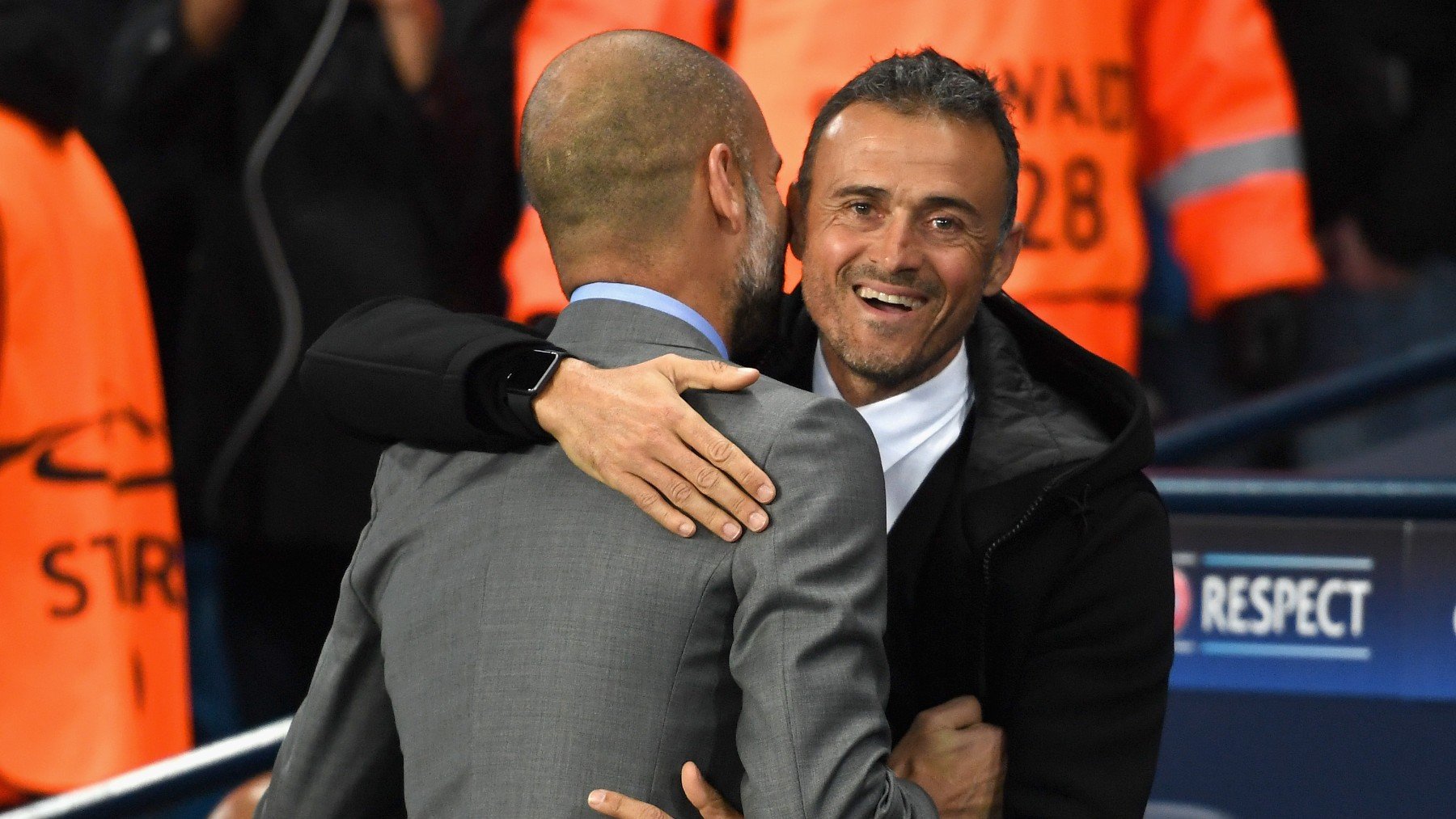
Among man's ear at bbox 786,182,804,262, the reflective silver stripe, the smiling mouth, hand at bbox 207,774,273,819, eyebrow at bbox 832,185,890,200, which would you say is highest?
the reflective silver stripe

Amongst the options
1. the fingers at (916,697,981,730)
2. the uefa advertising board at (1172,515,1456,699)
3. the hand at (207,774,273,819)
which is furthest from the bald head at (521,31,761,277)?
the uefa advertising board at (1172,515,1456,699)

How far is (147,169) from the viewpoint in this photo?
325 centimetres

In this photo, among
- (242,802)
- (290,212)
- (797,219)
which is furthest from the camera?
(290,212)

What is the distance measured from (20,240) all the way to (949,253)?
1.74m

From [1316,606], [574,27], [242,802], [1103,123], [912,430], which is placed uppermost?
[574,27]

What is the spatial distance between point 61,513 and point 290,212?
2.94 ft

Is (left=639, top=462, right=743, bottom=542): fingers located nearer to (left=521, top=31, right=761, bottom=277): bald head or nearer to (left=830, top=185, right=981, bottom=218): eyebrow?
(left=521, top=31, right=761, bottom=277): bald head

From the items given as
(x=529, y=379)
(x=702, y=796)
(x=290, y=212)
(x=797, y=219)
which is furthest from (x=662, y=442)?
(x=290, y=212)

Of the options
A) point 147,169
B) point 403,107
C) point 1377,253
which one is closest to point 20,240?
point 147,169

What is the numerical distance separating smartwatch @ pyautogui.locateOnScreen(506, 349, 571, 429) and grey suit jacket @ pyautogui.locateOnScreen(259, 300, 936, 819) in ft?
0.11

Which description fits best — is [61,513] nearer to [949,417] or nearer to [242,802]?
[242,802]

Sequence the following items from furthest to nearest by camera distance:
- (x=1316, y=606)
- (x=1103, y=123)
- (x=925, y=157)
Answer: (x=1103, y=123) → (x=1316, y=606) → (x=925, y=157)

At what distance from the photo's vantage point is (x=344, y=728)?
52.7 inches

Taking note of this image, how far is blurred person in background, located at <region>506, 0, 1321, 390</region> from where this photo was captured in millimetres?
2553
